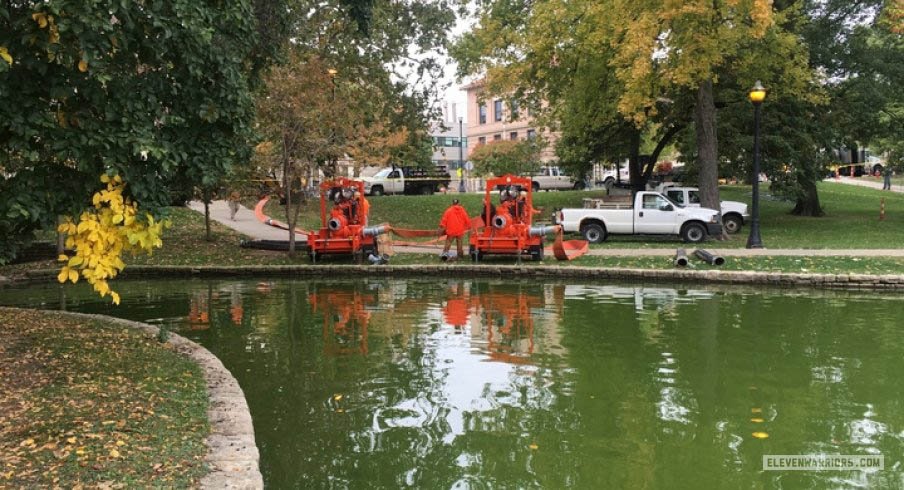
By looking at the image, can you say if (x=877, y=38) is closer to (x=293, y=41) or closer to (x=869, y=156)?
(x=293, y=41)

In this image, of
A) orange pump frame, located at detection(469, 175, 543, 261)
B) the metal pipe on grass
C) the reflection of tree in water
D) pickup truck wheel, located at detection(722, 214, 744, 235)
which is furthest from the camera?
pickup truck wheel, located at detection(722, 214, 744, 235)

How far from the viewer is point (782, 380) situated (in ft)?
24.1

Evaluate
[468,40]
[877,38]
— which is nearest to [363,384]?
[468,40]

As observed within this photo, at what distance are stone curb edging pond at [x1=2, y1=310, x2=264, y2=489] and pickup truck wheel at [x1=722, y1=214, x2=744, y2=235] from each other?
21.8 metres

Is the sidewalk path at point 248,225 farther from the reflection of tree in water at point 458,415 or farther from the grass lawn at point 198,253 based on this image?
the reflection of tree in water at point 458,415

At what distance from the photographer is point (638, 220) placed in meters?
22.3

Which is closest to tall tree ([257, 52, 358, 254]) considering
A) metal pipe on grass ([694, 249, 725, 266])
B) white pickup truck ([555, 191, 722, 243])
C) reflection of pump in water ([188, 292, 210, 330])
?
reflection of pump in water ([188, 292, 210, 330])

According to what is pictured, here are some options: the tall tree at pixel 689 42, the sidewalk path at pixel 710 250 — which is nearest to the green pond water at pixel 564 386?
the sidewalk path at pixel 710 250

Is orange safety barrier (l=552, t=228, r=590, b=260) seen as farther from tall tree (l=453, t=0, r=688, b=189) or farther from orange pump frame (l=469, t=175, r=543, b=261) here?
tall tree (l=453, t=0, r=688, b=189)

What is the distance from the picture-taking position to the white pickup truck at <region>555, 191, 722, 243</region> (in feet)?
71.2

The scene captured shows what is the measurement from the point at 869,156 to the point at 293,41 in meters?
70.7

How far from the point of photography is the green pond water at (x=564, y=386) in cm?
523

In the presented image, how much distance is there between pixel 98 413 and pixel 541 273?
38.4ft

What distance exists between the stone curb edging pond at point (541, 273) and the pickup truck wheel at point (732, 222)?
11149 millimetres
